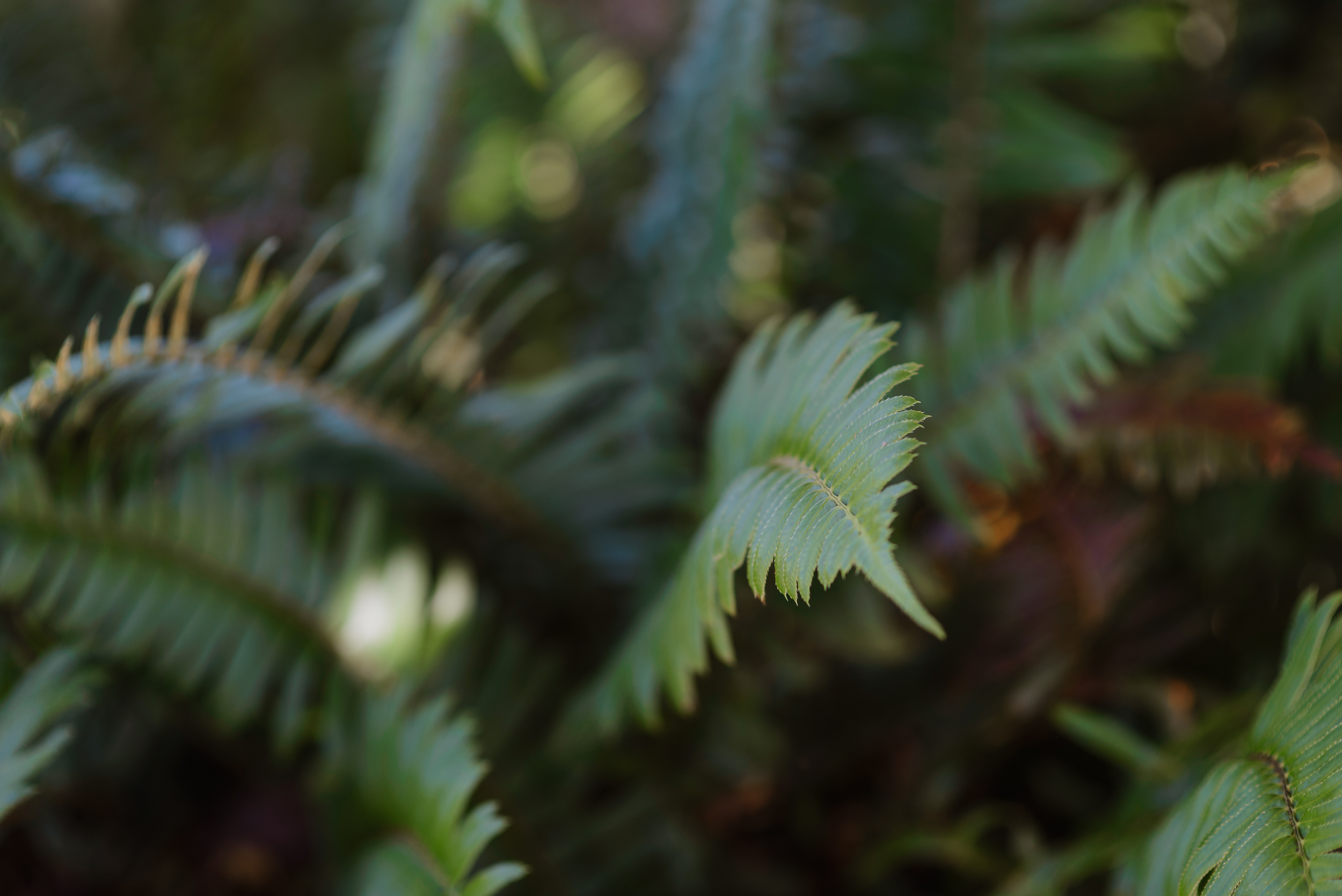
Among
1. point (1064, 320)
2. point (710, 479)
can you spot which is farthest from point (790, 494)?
point (1064, 320)

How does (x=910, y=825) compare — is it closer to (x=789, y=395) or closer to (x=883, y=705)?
(x=883, y=705)

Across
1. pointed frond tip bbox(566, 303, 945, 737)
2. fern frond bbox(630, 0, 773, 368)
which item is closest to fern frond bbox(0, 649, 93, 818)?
pointed frond tip bbox(566, 303, 945, 737)

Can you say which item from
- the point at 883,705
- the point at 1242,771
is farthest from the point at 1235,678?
the point at 1242,771

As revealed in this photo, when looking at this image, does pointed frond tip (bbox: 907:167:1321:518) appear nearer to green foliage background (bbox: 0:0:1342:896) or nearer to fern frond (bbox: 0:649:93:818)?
green foliage background (bbox: 0:0:1342:896)

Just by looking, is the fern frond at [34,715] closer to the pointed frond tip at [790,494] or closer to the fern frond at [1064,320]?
the pointed frond tip at [790,494]

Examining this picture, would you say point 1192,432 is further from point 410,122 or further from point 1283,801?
point 410,122
